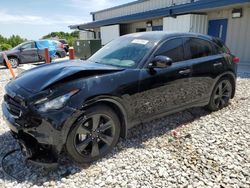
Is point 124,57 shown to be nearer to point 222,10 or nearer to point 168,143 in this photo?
point 168,143

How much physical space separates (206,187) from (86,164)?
1503mm

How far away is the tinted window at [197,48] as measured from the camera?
4148 millimetres

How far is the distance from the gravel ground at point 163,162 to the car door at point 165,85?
45 cm

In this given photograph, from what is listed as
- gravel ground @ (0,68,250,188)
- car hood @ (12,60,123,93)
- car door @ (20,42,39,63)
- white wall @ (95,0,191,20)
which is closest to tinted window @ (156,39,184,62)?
car hood @ (12,60,123,93)

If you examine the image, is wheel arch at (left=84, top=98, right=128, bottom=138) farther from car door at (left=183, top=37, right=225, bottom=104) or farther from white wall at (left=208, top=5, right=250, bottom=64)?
white wall at (left=208, top=5, right=250, bottom=64)

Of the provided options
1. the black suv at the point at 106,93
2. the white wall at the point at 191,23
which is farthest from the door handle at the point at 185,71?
the white wall at the point at 191,23

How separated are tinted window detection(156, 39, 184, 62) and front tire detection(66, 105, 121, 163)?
1373mm

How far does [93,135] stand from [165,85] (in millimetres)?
1431

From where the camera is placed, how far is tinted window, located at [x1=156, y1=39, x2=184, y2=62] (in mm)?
3754

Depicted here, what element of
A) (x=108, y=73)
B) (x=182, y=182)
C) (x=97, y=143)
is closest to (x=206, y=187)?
(x=182, y=182)

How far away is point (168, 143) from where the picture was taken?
3576 millimetres

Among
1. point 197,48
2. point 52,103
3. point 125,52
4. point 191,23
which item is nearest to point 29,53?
point 191,23

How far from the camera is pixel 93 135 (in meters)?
3.02

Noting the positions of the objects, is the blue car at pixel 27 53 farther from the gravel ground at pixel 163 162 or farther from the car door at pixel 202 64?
the car door at pixel 202 64
